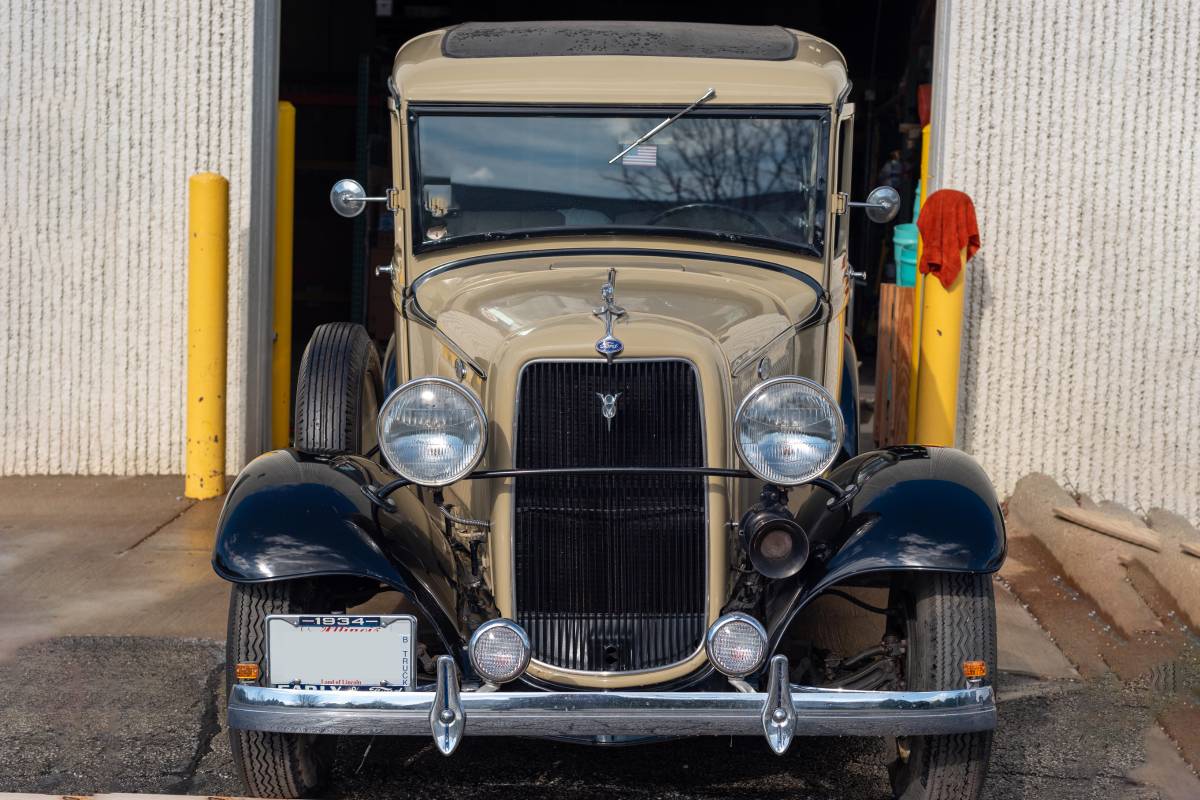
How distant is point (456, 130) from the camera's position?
4375 mm

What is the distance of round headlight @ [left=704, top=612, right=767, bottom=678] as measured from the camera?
123 inches

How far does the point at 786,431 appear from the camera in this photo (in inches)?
128

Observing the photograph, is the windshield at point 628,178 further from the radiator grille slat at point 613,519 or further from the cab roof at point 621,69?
the radiator grille slat at point 613,519

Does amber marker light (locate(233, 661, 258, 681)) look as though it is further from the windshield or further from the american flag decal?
the american flag decal

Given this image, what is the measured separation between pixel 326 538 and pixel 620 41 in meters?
2.18

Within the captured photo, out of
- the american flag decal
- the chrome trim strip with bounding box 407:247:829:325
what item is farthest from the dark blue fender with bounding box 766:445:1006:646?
the american flag decal

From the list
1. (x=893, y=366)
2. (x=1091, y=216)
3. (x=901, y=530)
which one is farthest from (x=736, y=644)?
(x=893, y=366)

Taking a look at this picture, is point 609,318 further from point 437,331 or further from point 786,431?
point 437,331

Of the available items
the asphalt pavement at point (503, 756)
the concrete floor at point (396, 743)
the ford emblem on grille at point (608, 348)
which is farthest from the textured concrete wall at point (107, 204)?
the ford emblem on grille at point (608, 348)

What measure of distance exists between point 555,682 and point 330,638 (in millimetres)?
548

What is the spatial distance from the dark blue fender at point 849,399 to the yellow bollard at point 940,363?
3.69ft

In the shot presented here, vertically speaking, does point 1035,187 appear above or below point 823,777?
above

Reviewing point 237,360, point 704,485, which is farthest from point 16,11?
point 704,485

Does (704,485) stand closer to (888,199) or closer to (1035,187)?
(888,199)
